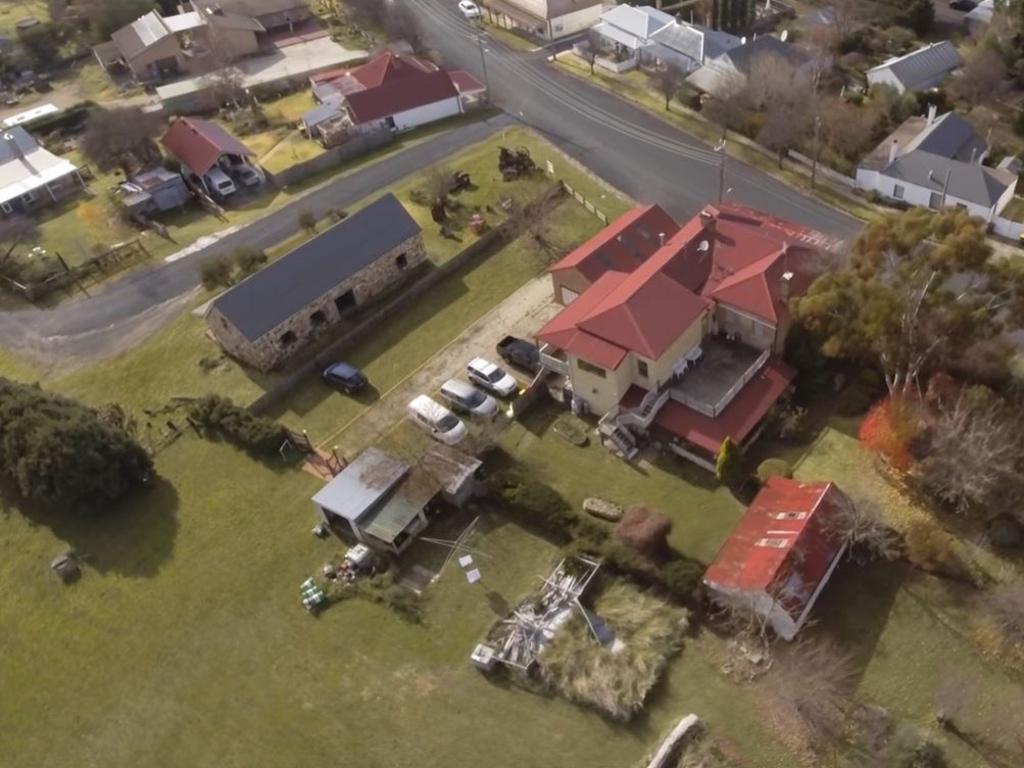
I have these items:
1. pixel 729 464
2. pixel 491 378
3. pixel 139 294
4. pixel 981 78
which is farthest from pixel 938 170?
pixel 139 294

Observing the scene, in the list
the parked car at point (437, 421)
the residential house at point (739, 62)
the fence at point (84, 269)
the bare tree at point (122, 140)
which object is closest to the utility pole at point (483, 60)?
the residential house at point (739, 62)

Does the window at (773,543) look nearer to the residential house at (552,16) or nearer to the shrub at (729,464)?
the shrub at (729,464)

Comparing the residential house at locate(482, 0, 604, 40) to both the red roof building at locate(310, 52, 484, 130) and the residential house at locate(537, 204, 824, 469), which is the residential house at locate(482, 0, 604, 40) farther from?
the residential house at locate(537, 204, 824, 469)

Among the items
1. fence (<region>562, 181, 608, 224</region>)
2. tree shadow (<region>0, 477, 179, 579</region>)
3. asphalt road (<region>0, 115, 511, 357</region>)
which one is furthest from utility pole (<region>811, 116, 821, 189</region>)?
tree shadow (<region>0, 477, 179, 579</region>)

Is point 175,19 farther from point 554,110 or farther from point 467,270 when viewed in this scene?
point 467,270

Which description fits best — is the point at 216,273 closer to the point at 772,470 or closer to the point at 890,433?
the point at 772,470

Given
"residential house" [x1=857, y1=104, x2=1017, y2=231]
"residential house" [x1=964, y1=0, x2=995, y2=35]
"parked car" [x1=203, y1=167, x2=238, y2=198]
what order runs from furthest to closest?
1. "residential house" [x1=964, y1=0, x2=995, y2=35]
2. "parked car" [x1=203, y1=167, x2=238, y2=198]
3. "residential house" [x1=857, y1=104, x2=1017, y2=231]
